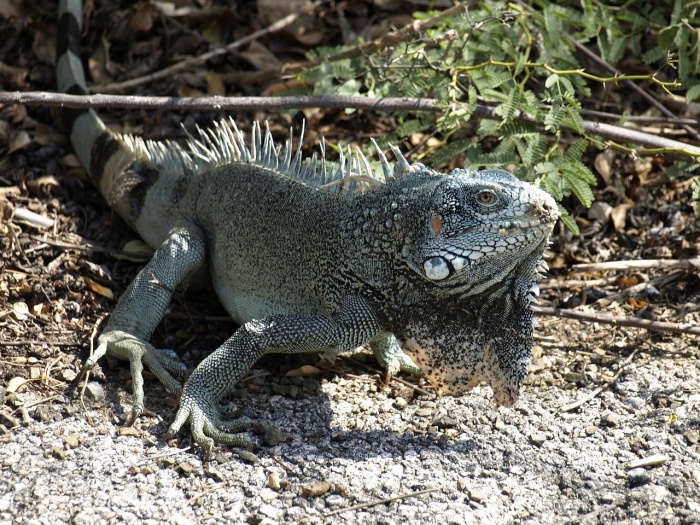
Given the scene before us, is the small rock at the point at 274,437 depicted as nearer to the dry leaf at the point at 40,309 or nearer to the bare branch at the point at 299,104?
the dry leaf at the point at 40,309

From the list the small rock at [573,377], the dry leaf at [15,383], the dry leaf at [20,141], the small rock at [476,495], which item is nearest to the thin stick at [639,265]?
the small rock at [573,377]

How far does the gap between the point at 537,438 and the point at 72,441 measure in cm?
241

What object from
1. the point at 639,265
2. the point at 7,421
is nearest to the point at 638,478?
the point at 639,265

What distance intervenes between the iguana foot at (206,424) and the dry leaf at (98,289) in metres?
1.42

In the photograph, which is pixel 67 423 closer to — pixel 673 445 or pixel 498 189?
pixel 498 189

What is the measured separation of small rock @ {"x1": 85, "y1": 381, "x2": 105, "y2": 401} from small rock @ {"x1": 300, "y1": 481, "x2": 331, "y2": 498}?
1410mm

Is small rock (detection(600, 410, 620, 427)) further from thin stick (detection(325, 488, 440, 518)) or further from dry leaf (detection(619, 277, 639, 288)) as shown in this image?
dry leaf (detection(619, 277, 639, 288))

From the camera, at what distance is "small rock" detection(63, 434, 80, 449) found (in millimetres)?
4074

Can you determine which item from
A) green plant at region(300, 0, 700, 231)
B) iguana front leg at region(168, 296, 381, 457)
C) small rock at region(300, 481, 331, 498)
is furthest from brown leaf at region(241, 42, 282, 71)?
small rock at region(300, 481, 331, 498)

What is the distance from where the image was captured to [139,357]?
15.5 feet

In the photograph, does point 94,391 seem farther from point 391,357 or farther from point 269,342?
point 391,357

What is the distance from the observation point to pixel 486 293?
428cm

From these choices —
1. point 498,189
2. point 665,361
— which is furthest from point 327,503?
point 665,361

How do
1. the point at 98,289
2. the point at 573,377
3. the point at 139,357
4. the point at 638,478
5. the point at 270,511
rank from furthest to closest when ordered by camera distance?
the point at 98,289, the point at 573,377, the point at 139,357, the point at 638,478, the point at 270,511
